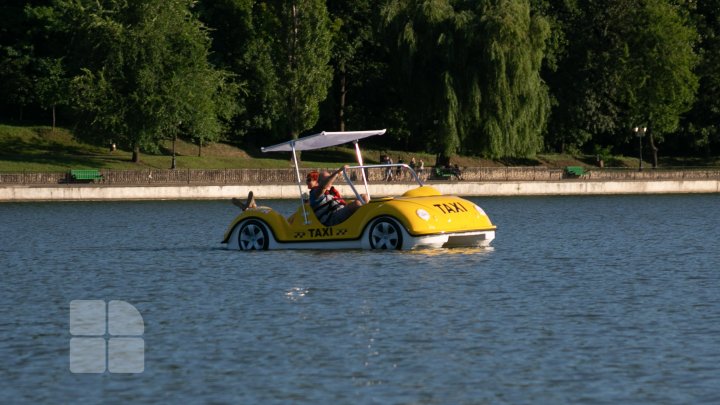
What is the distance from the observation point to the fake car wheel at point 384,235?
29.3 m

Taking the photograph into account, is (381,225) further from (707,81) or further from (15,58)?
(707,81)

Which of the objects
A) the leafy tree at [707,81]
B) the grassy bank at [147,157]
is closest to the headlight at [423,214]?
the grassy bank at [147,157]

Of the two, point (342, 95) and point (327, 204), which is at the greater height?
point (342, 95)

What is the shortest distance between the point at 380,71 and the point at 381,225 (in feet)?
208

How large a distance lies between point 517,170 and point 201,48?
60.2 feet

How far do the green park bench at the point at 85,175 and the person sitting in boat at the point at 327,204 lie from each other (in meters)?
40.3

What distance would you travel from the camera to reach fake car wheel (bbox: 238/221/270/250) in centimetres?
3119

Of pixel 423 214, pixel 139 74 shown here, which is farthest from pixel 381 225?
pixel 139 74

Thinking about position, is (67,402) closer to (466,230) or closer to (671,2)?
(466,230)

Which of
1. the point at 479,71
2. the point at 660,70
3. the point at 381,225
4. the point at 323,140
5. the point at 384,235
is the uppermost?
the point at 660,70

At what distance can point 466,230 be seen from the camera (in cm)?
2952

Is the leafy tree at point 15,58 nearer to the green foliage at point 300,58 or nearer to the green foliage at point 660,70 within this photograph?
the green foliage at point 300,58

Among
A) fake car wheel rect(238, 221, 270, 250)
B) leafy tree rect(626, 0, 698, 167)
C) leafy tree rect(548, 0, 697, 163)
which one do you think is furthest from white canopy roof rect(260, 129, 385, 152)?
leafy tree rect(626, 0, 698, 167)

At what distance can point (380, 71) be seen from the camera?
92.2 metres
